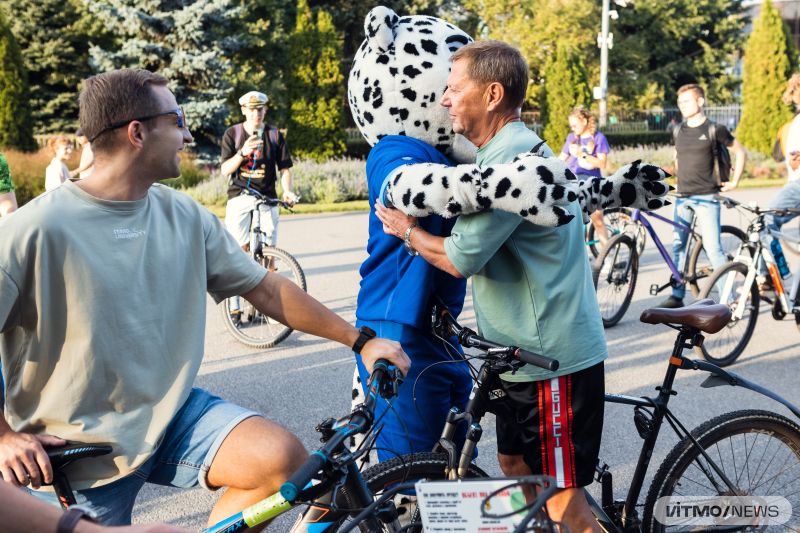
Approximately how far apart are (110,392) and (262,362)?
3736 mm

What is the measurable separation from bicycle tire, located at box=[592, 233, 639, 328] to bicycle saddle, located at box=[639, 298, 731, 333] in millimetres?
3866

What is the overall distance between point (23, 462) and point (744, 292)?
17.3 ft

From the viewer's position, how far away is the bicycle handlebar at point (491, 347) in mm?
2008

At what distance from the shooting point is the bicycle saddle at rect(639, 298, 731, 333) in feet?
8.70

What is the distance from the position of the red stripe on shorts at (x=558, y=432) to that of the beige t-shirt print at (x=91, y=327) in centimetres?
116

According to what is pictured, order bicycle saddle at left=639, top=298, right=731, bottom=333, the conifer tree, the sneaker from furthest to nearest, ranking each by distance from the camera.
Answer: the conifer tree
the sneaker
bicycle saddle at left=639, top=298, right=731, bottom=333

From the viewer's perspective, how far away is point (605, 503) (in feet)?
9.09

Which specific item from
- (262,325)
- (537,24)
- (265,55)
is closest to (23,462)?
(262,325)

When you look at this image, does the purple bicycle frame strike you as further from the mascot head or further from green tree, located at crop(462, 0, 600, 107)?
green tree, located at crop(462, 0, 600, 107)

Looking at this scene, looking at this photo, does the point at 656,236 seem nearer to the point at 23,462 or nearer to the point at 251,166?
the point at 251,166

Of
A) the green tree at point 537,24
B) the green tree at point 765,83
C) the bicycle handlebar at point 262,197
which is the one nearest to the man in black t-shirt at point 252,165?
the bicycle handlebar at point 262,197

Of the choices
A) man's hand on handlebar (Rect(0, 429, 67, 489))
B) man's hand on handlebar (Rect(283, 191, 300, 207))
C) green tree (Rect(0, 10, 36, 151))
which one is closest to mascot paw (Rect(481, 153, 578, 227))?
man's hand on handlebar (Rect(0, 429, 67, 489))

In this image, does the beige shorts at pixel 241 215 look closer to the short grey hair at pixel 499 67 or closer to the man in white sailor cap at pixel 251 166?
the man in white sailor cap at pixel 251 166

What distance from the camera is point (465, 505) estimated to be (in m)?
1.25
